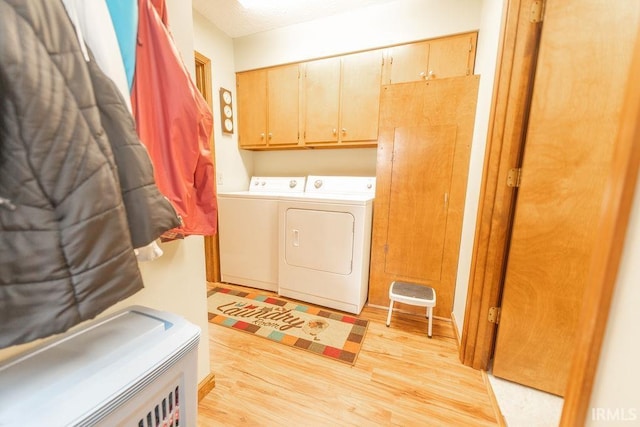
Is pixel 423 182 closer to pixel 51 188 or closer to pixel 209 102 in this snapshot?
pixel 51 188

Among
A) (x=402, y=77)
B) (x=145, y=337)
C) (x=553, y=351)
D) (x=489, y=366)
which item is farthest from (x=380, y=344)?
(x=402, y=77)

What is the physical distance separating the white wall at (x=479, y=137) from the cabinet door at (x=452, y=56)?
0.10 m

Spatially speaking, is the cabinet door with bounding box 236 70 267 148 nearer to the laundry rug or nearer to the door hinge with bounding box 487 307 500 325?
the laundry rug

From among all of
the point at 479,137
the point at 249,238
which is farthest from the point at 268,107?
the point at 479,137

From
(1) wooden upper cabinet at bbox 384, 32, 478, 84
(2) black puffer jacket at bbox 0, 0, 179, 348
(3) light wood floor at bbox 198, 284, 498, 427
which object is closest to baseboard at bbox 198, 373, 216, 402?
(3) light wood floor at bbox 198, 284, 498, 427

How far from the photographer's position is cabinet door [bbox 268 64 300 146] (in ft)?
8.36

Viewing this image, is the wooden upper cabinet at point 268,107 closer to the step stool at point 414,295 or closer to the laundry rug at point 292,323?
the laundry rug at point 292,323

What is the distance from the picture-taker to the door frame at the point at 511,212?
1.57 ft

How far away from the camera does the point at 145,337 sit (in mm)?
645

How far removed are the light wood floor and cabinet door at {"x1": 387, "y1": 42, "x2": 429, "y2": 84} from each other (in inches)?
82.0

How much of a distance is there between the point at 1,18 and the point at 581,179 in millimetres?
1756

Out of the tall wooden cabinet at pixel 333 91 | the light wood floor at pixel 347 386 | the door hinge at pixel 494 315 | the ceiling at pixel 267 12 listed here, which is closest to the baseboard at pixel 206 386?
the light wood floor at pixel 347 386

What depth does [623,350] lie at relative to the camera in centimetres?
49

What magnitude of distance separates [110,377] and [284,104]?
2534 millimetres
